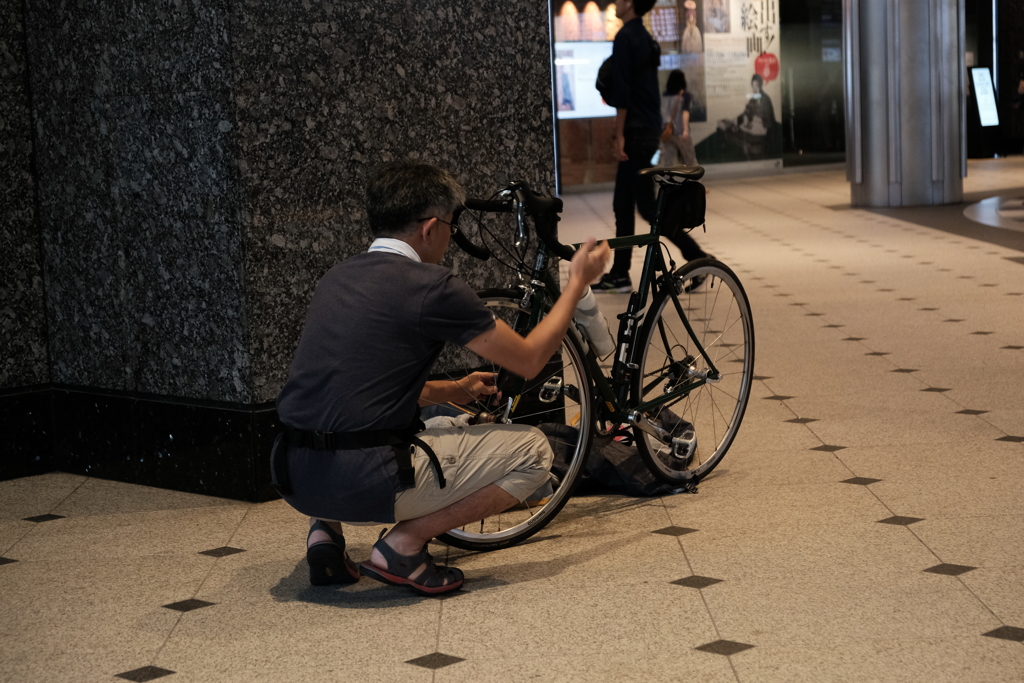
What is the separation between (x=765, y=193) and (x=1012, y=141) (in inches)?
343

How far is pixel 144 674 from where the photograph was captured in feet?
9.06

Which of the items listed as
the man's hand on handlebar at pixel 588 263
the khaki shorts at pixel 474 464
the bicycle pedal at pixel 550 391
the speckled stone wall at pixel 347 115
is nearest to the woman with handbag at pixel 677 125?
the speckled stone wall at pixel 347 115

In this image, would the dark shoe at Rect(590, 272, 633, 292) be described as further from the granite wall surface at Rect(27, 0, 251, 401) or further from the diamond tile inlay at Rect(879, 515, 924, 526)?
the diamond tile inlay at Rect(879, 515, 924, 526)

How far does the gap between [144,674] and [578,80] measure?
63.4ft

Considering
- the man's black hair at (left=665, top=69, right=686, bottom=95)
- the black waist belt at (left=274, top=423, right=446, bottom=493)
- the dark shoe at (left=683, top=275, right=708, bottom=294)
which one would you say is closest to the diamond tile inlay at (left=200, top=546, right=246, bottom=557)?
the black waist belt at (left=274, top=423, right=446, bottom=493)

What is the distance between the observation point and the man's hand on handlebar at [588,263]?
320 cm

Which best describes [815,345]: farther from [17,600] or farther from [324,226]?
[17,600]

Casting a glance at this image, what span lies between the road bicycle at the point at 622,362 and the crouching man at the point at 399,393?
289 mm

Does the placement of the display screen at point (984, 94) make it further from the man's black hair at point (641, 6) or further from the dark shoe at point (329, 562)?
the dark shoe at point (329, 562)

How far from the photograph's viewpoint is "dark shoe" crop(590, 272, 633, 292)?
28.6 ft

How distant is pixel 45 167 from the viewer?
460cm

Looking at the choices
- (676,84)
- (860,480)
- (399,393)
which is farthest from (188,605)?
(676,84)

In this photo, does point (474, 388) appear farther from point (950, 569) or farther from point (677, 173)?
point (950, 569)

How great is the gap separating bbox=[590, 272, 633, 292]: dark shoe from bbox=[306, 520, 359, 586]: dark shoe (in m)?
5.55
